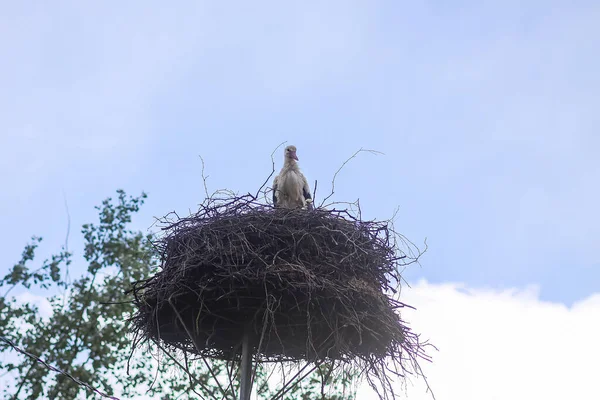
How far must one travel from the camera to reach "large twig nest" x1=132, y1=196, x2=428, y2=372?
5.93 meters

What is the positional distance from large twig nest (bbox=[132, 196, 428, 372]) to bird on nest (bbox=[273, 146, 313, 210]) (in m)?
1.77

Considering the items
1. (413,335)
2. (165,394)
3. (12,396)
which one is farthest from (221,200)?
(12,396)

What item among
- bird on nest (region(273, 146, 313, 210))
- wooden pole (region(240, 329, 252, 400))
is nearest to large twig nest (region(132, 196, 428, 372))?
wooden pole (region(240, 329, 252, 400))

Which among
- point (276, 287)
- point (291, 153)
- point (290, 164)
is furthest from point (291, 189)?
point (276, 287)

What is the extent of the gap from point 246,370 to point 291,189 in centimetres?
294

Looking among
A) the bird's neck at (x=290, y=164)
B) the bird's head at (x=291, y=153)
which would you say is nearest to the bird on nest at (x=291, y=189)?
the bird's neck at (x=290, y=164)

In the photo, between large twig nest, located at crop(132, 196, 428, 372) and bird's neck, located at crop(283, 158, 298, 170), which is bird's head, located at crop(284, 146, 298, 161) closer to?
bird's neck, located at crop(283, 158, 298, 170)

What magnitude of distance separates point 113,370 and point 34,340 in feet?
5.19

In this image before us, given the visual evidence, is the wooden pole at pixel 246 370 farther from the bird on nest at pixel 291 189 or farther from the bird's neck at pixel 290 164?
the bird's neck at pixel 290 164

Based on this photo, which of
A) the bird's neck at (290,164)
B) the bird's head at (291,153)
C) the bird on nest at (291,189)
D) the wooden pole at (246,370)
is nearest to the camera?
the wooden pole at (246,370)

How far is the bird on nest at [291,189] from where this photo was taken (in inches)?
338

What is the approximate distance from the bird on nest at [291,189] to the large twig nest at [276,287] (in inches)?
69.5

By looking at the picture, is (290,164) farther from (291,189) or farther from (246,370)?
(246,370)

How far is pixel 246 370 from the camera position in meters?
5.99
